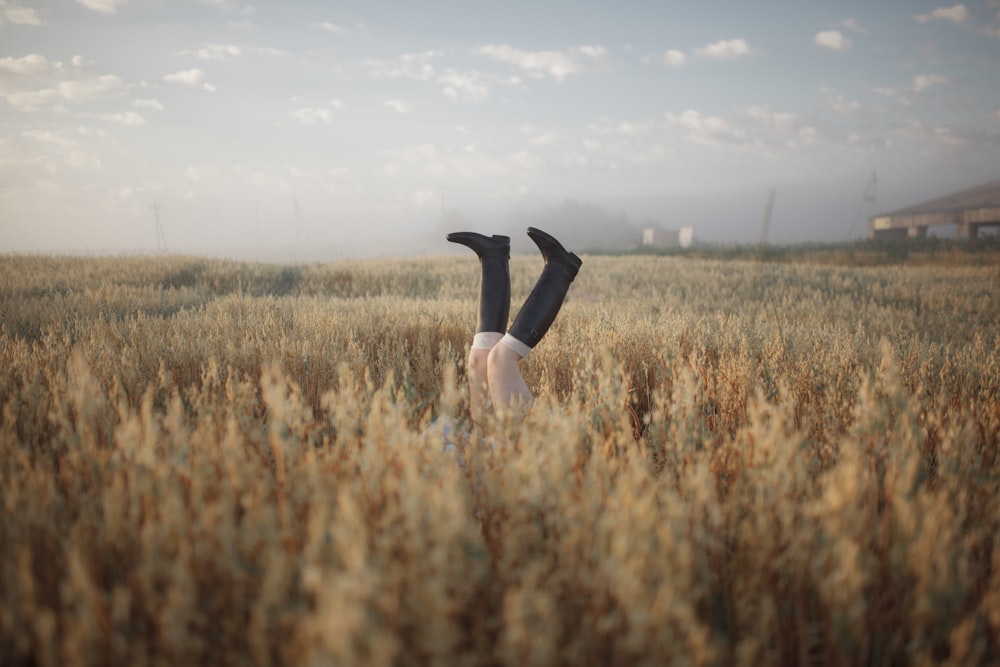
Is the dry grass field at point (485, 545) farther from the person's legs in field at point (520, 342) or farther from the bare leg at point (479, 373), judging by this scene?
the bare leg at point (479, 373)

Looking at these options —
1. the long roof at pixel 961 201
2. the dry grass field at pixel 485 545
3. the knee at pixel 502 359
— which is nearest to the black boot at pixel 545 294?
the knee at pixel 502 359

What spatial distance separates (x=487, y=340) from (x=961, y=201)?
191ft

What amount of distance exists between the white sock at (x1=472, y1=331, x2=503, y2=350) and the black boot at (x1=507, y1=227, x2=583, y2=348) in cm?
22

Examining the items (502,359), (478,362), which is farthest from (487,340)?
(502,359)

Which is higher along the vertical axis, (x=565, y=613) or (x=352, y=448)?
(x=352, y=448)

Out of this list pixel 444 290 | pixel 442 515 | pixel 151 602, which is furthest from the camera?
pixel 444 290

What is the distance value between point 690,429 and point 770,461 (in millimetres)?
511

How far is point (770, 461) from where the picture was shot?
6.26ft

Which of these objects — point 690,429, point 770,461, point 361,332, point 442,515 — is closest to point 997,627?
point 770,461

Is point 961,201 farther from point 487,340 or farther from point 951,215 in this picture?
point 487,340

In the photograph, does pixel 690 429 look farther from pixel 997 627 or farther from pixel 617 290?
pixel 617 290

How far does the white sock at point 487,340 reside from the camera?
139 inches

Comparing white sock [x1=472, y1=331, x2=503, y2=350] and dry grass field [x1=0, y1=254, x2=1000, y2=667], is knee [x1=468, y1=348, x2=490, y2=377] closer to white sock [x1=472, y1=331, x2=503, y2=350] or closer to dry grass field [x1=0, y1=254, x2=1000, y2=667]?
white sock [x1=472, y1=331, x2=503, y2=350]

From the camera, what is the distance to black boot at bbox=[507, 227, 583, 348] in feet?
11.0
